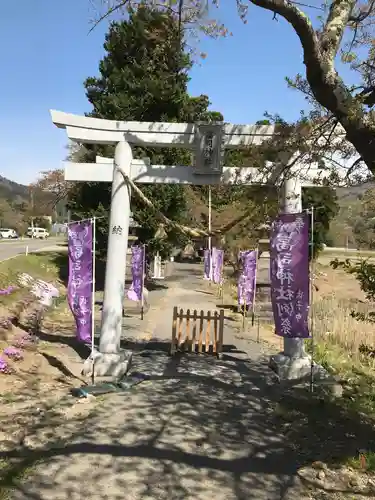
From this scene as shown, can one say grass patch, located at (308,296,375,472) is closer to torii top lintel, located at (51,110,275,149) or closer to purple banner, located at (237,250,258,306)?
purple banner, located at (237,250,258,306)

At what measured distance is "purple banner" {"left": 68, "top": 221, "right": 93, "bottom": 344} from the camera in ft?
24.7

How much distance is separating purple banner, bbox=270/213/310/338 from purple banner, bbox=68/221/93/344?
10.2 ft

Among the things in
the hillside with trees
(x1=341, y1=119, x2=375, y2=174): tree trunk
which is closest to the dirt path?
(x1=341, y1=119, x2=375, y2=174): tree trunk

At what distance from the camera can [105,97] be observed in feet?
64.6

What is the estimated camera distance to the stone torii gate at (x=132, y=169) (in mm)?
7832

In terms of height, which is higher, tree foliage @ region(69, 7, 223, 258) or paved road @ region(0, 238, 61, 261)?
tree foliage @ region(69, 7, 223, 258)

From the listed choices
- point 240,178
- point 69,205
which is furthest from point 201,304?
point 240,178

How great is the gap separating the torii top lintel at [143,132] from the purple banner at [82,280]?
5.36 ft

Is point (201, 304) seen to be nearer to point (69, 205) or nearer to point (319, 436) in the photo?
point (69, 205)

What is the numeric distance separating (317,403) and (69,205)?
18.2 metres

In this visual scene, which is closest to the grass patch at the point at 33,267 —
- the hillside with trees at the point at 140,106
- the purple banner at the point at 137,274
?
the hillside with trees at the point at 140,106

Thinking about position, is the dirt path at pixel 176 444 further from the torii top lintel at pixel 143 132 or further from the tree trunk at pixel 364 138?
the torii top lintel at pixel 143 132

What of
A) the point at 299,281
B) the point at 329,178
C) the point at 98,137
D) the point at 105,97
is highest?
the point at 105,97

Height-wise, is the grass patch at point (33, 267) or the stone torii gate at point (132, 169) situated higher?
the stone torii gate at point (132, 169)
